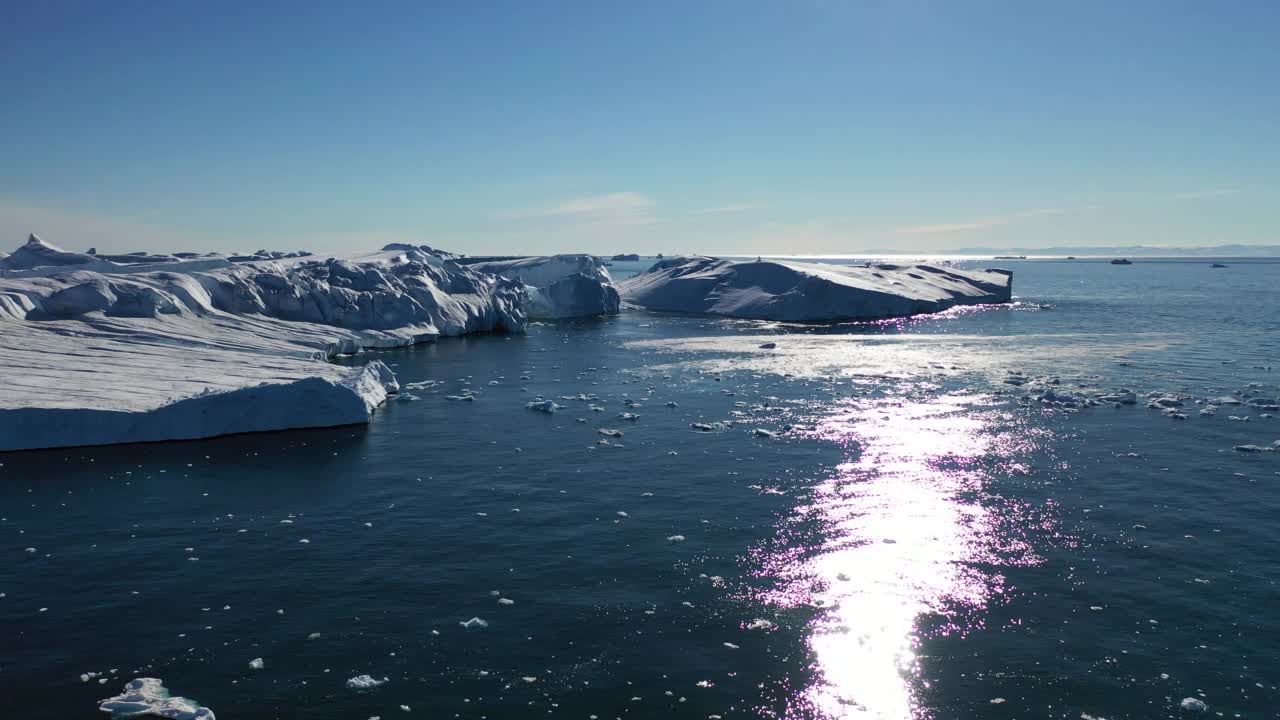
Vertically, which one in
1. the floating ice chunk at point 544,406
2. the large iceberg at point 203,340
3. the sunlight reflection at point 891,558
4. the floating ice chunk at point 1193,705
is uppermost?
the large iceberg at point 203,340

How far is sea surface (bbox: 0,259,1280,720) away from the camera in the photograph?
Answer: 865 centimetres

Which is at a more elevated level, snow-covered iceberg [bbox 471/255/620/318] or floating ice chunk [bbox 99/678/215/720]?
snow-covered iceberg [bbox 471/255/620/318]

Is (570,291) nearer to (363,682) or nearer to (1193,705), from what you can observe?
(363,682)

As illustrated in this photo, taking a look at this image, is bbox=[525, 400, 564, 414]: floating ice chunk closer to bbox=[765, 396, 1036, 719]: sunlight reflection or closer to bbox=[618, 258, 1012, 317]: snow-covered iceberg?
bbox=[765, 396, 1036, 719]: sunlight reflection

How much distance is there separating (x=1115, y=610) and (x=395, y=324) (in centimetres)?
3590

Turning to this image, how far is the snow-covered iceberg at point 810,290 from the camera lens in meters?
55.9

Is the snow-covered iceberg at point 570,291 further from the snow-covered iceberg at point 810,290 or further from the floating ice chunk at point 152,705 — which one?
the floating ice chunk at point 152,705

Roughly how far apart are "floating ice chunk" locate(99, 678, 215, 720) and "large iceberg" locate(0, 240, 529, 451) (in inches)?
491

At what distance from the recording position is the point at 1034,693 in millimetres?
8484

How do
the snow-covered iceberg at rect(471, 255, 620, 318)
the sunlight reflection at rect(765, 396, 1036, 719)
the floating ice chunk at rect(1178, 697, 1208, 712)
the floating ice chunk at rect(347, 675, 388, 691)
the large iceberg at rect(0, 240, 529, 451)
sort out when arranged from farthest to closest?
the snow-covered iceberg at rect(471, 255, 620, 318)
the large iceberg at rect(0, 240, 529, 451)
the sunlight reflection at rect(765, 396, 1036, 719)
the floating ice chunk at rect(347, 675, 388, 691)
the floating ice chunk at rect(1178, 697, 1208, 712)

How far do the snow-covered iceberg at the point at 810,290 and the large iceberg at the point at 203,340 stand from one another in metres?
19.2

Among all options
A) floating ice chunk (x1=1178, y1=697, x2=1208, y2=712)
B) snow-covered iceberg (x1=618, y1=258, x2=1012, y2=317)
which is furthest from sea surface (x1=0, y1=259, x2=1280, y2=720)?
snow-covered iceberg (x1=618, y1=258, x2=1012, y2=317)

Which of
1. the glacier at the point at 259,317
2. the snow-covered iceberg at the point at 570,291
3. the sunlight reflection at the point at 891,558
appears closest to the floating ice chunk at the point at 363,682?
the sunlight reflection at the point at 891,558

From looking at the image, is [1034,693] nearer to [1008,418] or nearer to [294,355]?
[1008,418]
